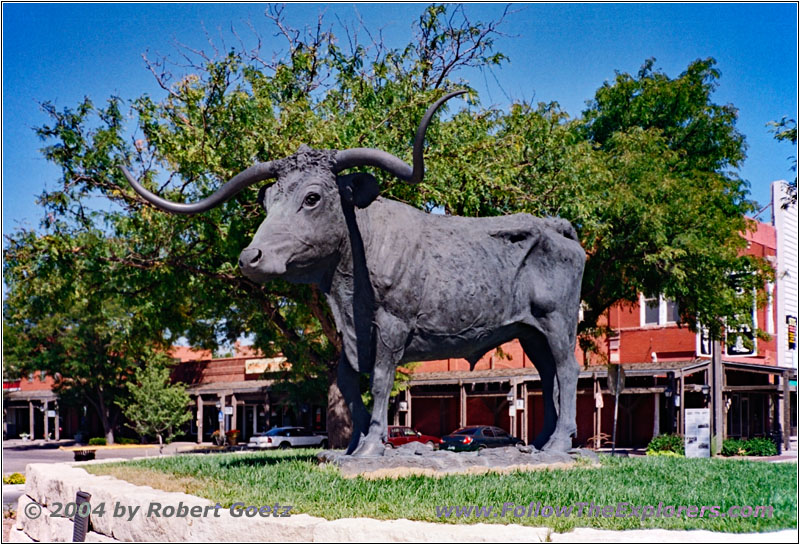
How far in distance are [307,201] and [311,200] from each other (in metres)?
0.04

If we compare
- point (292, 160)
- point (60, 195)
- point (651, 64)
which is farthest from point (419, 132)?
point (651, 64)

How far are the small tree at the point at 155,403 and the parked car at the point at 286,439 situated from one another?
7.63 meters

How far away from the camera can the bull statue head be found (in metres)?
7.46

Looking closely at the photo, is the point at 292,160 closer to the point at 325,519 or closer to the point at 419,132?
the point at 419,132

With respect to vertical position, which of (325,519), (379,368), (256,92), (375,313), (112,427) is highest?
(256,92)

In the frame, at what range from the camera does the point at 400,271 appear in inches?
329

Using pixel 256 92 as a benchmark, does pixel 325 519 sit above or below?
below

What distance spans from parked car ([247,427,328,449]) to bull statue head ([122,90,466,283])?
28.0 meters

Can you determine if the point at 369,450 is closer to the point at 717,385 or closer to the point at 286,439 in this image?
the point at 717,385

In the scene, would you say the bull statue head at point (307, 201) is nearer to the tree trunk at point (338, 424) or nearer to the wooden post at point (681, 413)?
the tree trunk at point (338, 424)

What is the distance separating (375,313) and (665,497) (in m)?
3.05

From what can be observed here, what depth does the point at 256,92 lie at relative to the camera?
51.9 feet

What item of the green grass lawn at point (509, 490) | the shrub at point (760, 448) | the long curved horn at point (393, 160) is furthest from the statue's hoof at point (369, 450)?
the shrub at point (760, 448)

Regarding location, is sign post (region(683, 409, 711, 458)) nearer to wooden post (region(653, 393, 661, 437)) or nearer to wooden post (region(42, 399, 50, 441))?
wooden post (region(653, 393, 661, 437))
